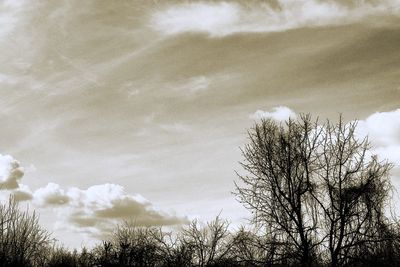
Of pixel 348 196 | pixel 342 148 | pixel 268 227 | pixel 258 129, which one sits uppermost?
pixel 258 129

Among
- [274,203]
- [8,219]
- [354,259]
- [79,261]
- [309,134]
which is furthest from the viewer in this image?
[79,261]

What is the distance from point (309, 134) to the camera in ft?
57.6

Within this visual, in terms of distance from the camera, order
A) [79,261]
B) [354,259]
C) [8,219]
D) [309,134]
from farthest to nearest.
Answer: [79,261] < [8,219] < [309,134] < [354,259]

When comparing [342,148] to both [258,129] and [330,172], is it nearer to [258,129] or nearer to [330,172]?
[330,172]

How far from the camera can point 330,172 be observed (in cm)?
1642

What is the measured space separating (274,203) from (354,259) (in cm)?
360

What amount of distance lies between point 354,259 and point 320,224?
260 cm

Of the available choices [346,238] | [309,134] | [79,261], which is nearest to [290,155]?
[309,134]

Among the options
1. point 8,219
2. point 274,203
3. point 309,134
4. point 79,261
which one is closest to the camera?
point 274,203

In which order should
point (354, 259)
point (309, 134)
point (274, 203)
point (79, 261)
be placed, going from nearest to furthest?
point (354, 259), point (274, 203), point (309, 134), point (79, 261)

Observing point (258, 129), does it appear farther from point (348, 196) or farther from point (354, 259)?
point (354, 259)

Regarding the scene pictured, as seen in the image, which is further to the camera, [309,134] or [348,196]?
[309,134]

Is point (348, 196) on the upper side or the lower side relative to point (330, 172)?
lower

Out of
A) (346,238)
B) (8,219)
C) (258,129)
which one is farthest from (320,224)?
(8,219)
